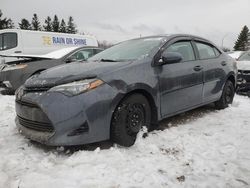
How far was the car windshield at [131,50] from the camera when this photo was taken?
15.5 ft

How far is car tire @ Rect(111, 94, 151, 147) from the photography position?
3.94 meters

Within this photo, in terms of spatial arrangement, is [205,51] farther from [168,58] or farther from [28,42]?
[28,42]

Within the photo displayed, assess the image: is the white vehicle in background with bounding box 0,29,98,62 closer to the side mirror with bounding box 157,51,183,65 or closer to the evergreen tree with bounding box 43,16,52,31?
the side mirror with bounding box 157,51,183,65

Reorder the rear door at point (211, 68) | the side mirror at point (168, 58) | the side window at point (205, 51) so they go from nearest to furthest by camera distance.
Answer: the side mirror at point (168, 58) → the rear door at point (211, 68) → the side window at point (205, 51)

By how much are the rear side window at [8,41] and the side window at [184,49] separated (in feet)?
30.1

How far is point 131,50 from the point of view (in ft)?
16.5

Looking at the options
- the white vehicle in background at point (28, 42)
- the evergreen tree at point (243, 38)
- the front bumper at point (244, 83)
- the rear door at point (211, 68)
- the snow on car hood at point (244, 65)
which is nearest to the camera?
the rear door at point (211, 68)

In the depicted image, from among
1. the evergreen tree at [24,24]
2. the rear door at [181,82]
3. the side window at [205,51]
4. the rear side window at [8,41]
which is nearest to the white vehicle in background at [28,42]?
the rear side window at [8,41]

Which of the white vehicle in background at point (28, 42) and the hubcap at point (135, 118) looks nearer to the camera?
the hubcap at point (135, 118)

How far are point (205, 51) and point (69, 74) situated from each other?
3015mm

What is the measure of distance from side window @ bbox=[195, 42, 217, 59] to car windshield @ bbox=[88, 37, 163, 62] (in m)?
1.06

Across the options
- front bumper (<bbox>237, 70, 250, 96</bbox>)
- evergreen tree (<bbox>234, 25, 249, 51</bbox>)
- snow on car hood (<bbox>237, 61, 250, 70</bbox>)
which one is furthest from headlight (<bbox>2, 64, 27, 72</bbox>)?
evergreen tree (<bbox>234, 25, 249, 51</bbox>)

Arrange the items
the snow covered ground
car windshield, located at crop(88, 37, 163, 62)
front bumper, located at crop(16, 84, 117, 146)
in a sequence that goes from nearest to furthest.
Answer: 1. the snow covered ground
2. front bumper, located at crop(16, 84, 117, 146)
3. car windshield, located at crop(88, 37, 163, 62)

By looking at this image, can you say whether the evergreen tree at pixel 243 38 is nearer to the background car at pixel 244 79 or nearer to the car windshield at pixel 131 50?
the background car at pixel 244 79
